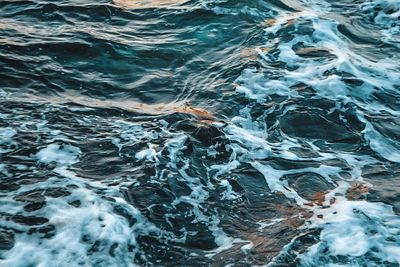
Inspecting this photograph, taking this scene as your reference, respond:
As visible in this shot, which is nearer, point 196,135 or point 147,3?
point 196,135

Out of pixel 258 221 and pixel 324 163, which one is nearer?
pixel 258 221

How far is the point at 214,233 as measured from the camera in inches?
163

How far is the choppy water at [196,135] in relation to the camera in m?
3.99

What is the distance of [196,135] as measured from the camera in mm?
5344

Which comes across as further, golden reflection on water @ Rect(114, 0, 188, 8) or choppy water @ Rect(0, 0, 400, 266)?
golden reflection on water @ Rect(114, 0, 188, 8)

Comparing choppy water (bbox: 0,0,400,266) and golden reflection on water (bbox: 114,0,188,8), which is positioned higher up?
golden reflection on water (bbox: 114,0,188,8)

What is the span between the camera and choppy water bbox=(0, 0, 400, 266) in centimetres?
399

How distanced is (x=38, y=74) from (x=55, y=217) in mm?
2722

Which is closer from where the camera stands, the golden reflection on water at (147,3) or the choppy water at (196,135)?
the choppy water at (196,135)

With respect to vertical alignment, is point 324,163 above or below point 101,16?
below

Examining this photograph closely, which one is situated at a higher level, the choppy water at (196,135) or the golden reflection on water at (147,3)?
the golden reflection on water at (147,3)

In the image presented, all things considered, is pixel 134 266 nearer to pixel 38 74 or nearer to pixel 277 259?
pixel 277 259

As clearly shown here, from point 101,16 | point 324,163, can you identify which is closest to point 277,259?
point 324,163

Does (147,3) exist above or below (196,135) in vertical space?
above
